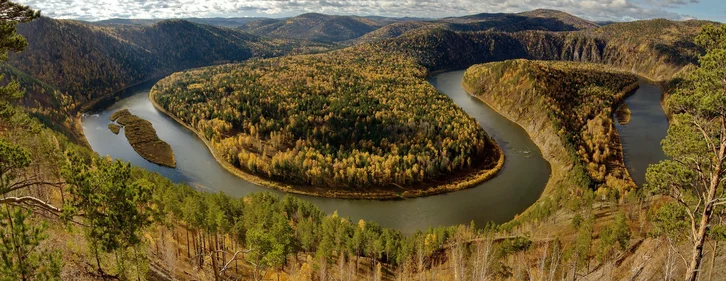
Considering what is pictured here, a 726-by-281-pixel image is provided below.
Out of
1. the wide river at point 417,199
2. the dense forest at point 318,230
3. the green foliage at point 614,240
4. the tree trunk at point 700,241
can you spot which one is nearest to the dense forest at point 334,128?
the wide river at point 417,199

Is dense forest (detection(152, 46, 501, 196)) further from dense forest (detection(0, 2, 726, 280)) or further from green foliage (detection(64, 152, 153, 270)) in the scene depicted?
green foliage (detection(64, 152, 153, 270))

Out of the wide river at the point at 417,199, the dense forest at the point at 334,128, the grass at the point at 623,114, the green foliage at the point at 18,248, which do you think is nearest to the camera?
the green foliage at the point at 18,248

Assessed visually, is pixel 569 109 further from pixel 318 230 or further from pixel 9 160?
pixel 9 160

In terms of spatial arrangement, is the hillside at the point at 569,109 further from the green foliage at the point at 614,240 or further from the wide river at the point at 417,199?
the green foliage at the point at 614,240

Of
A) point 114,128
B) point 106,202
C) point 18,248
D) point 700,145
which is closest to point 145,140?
point 114,128

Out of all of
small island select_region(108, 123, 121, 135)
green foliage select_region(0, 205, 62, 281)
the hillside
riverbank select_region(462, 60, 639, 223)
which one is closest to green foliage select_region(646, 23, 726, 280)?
green foliage select_region(0, 205, 62, 281)

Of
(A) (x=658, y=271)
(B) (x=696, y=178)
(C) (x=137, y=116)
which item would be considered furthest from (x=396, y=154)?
(C) (x=137, y=116)
